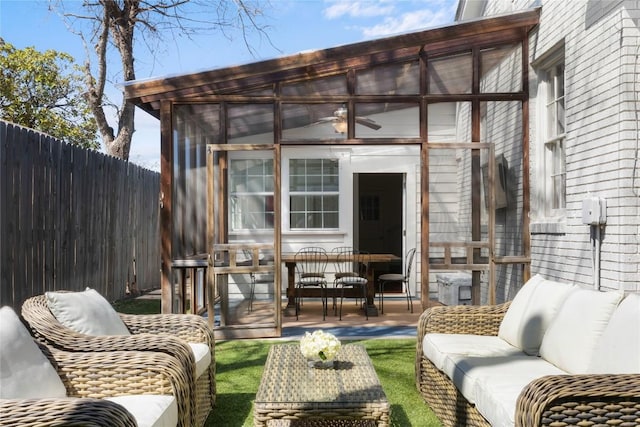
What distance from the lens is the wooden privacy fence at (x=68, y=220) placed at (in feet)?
17.1

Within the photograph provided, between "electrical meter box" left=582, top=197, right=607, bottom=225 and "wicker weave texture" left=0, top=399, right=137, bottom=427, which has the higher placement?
"electrical meter box" left=582, top=197, right=607, bottom=225

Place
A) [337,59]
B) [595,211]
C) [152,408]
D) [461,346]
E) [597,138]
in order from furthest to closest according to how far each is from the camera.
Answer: [337,59]
[597,138]
[595,211]
[461,346]
[152,408]

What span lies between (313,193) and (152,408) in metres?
6.51

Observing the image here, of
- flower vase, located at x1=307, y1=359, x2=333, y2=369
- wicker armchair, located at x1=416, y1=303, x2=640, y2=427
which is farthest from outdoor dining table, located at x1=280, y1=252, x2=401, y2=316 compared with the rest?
wicker armchair, located at x1=416, y1=303, x2=640, y2=427

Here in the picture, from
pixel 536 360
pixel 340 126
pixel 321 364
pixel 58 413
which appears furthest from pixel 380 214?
pixel 58 413

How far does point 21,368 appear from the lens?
2344mm

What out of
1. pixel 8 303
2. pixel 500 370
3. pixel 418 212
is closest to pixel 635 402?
pixel 500 370

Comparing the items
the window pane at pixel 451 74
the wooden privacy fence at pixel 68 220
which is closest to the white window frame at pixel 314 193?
the wooden privacy fence at pixel 68 220

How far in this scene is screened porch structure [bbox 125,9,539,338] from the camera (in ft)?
20.4

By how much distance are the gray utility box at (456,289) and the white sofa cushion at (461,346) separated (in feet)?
9.69

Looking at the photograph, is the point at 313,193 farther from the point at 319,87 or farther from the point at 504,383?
the point at 504,383

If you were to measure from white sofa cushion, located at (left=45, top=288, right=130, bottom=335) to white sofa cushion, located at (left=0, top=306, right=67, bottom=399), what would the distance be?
573mm

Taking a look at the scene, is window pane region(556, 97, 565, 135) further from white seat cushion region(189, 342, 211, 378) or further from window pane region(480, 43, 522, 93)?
white seat cushion region(189, 342, 211, 378)

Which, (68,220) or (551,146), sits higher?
(551,146)
